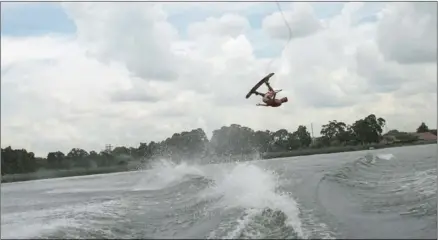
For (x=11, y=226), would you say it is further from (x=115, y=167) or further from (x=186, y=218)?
(x=115, y=167)

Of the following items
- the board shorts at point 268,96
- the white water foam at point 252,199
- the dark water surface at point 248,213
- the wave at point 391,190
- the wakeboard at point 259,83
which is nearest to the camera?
the dark water surface at point 248,213

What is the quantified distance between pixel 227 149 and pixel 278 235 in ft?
139

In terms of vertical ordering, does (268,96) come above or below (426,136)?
below

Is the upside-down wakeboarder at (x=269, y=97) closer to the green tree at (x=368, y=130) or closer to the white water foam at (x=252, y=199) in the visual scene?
the white water foam at (x=252, y=199)

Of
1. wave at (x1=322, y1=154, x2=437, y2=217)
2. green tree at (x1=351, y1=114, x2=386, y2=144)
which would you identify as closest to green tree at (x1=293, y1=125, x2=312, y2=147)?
green tree at (x1=351, y1=114, x2=386, y2=144)

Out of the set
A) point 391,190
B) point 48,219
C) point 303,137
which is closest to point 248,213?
point 48,219

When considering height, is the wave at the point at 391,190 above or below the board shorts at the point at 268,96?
below

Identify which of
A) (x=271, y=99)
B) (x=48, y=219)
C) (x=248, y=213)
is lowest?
(x=248, y=213)

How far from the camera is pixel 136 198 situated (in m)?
19.6

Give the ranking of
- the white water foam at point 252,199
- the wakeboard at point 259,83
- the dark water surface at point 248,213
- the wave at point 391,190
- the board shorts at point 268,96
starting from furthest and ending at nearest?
the wave at point 391,190, the board shorts at point 268,96, the wakeboard at point 259,83, the white water foam at point 252,199, the dark water surface at point 248,213

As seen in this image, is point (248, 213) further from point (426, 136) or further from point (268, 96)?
point (426, 136)

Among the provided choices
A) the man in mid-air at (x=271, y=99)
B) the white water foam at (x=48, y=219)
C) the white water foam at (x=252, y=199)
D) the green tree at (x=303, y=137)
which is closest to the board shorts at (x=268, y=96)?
the man in mid-air at (x=271, y=99)

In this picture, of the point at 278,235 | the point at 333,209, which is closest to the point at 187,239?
the point at 278,235

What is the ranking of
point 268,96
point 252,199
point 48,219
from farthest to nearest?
point 252,199 → point 48,219 → point 268,96
